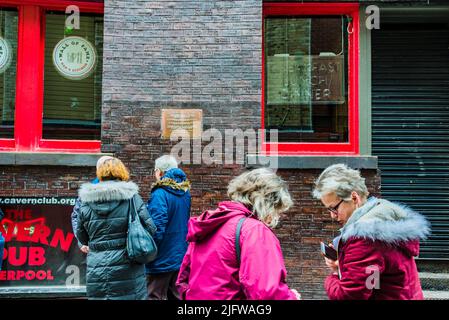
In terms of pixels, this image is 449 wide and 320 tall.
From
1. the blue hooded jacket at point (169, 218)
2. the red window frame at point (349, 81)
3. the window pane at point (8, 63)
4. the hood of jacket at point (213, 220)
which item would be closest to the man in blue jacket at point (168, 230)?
the blue hooded jacket at point (169, 218)

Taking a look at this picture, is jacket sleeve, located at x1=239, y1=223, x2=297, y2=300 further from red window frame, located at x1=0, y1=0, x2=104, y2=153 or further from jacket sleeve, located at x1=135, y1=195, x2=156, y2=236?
red window frame, located at x1=0, y1=0, x2=104, y2=153

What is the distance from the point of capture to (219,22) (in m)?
7.18

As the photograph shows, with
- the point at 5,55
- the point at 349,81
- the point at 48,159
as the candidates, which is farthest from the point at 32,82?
the point at 349,81

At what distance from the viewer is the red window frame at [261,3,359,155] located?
7234 millimetres

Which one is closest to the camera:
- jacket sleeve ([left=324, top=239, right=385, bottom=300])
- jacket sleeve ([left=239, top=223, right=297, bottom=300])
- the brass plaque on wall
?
jacket sleeve ([left=239, top=223, right=297, bottom=300])

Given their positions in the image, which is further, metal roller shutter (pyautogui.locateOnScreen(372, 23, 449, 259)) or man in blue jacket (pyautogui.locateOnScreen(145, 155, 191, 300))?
metal roller shutter (pyautogui.locateOnScreen(372, 23, 449, 259))

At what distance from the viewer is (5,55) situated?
7.35m

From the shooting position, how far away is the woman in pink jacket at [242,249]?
2635 millimetres

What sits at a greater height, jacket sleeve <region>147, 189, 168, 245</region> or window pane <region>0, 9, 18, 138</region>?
window pane <region>0, 9, 18, 138</region>

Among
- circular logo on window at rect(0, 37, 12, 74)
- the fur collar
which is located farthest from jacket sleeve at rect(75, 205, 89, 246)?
circular logo on window at rect(0, 37, 12, 74)

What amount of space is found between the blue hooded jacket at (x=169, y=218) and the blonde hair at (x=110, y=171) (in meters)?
0.74

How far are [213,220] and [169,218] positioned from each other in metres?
2.53

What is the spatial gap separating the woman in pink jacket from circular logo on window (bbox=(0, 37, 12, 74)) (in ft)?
17.9

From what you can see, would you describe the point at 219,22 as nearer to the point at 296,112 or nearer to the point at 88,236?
the point at 296,112
